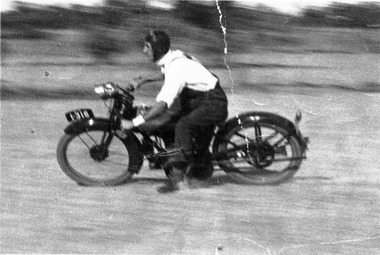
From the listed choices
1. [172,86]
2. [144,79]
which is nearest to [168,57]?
[172,86]

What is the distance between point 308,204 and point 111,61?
196 centimetres

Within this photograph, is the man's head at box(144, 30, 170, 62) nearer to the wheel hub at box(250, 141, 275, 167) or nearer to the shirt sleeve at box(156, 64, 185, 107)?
the shirt sleeve at box(156, 64, 185, 107)

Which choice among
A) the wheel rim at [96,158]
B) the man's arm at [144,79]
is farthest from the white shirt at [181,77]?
the wheel rim at [96,158]

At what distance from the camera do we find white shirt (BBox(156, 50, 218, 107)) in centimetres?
Answer: 567

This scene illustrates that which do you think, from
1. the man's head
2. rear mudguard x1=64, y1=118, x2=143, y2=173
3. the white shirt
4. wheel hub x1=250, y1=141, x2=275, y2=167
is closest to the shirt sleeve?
the white shirt

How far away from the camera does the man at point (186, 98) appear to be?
5.69 metres

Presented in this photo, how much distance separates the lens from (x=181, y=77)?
5.68 metres

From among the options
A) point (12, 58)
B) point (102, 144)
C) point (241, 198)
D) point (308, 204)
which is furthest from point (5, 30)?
point (308, 204)

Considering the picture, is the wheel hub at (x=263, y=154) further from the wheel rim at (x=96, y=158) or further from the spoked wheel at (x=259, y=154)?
the wheel rim at (x=96, y=158)

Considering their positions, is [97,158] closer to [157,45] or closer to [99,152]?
[99,152]

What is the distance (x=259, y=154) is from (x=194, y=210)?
2.04 feet

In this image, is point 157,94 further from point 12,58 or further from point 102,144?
point 12,58

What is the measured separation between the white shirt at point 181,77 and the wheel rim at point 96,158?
0.53 m

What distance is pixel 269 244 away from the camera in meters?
Result: 5.91
